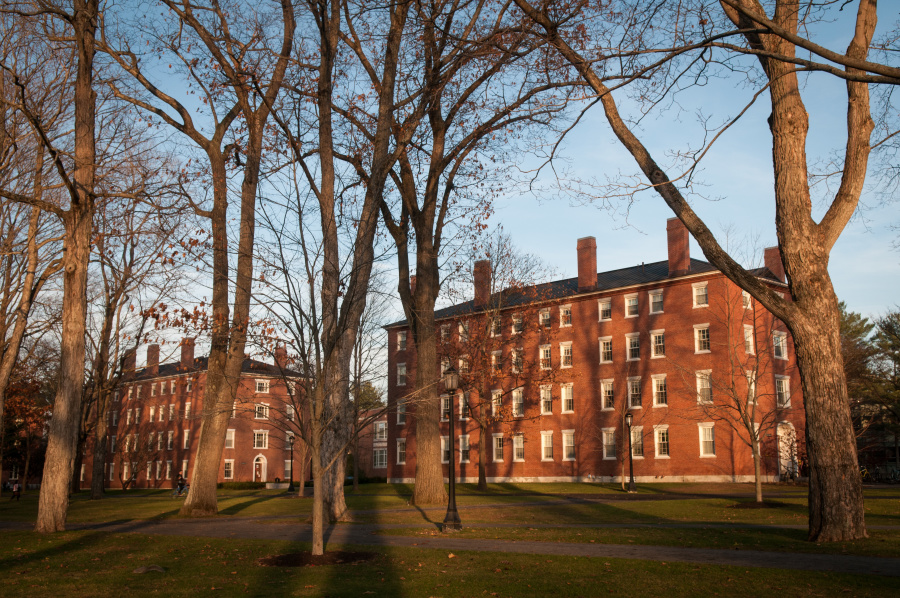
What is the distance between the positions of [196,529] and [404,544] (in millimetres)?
5886

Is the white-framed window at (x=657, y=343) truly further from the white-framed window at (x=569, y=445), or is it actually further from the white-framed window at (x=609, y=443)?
the white-framed window at (x=569, y=445)

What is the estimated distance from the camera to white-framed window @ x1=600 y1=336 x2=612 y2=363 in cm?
4641

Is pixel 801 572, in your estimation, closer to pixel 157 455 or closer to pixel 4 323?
pixel 4 323

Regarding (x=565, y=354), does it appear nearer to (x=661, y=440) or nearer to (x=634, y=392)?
(x=634, y=392)

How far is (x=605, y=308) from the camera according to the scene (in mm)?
47000

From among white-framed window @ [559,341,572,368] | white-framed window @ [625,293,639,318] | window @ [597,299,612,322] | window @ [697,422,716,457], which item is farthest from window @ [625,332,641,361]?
window @ [697,422,716,457]

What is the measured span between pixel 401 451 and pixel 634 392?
2184cm

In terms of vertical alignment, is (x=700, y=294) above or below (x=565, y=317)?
above

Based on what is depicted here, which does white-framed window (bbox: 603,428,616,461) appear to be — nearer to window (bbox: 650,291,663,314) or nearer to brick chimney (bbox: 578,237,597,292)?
window (bbox: 650,291,663,314)

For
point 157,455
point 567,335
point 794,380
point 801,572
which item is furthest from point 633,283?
point 157,455

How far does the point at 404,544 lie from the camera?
501 inches

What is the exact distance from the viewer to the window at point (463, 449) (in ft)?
173

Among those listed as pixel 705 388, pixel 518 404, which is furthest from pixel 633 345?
pixel 518 404

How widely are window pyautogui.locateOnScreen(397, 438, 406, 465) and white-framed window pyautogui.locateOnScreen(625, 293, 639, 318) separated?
22278 mm
